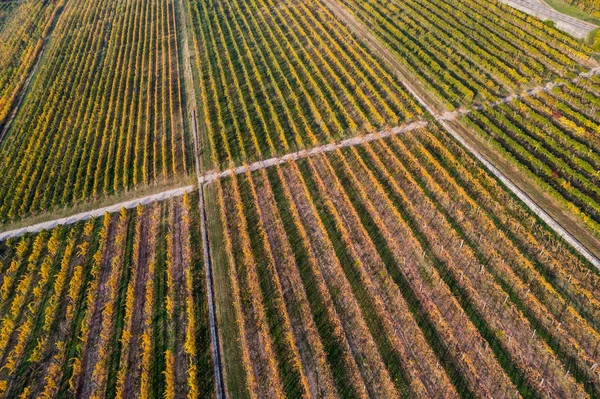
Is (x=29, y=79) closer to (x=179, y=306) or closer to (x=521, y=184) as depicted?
(x=179, y=306)

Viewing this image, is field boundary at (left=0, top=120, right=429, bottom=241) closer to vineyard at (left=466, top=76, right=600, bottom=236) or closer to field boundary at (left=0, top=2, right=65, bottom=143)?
vineyard at (left=466, top=76, right=600, bottom=236)

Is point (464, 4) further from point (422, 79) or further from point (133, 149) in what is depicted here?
point (133, 149)

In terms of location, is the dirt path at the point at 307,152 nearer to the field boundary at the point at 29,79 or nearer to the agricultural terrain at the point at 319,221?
the agricultural terrain at the point at 319,221

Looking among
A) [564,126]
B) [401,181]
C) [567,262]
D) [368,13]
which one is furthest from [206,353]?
[368,13]

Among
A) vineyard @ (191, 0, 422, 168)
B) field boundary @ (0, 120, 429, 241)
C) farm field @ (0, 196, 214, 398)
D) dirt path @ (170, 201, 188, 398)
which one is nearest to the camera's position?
dirt path @ (170, 201, 188, 398)

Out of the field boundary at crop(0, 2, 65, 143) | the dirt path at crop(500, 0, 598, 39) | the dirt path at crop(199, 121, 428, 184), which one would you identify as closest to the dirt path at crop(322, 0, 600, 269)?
the dirt path at crop(199, 121, 428, 184)

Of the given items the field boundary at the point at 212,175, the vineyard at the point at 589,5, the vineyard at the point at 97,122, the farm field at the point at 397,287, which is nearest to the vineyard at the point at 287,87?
the field boundary at the point at 212,175
